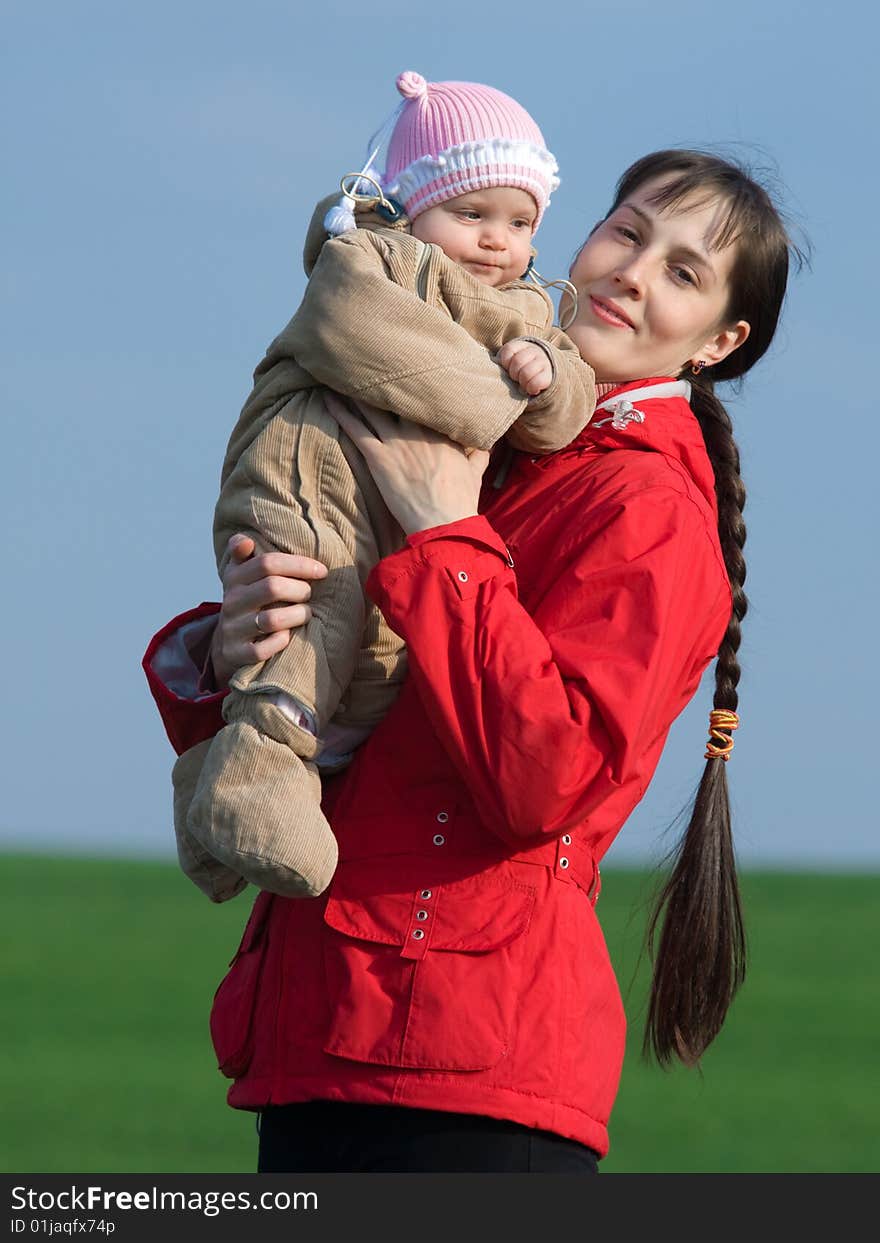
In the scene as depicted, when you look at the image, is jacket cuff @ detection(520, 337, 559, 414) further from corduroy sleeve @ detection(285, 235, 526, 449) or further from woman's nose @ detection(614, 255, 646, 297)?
woman's nose @ detection(614, 255, 646, 297)

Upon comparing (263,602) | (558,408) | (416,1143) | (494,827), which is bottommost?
(416,1143)

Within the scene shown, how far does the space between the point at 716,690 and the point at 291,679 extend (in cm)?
111

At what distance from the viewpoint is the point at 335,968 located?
272 centimetres

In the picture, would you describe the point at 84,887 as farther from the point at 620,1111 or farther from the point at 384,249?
the point at 384,249

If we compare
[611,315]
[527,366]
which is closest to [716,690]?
[611,315]

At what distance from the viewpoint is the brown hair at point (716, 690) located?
10.9ft

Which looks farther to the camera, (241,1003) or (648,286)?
(648,286)

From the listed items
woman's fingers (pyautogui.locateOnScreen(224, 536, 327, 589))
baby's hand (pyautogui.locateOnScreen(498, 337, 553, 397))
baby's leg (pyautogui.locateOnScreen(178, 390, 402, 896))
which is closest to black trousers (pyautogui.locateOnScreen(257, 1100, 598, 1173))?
baby's leg (pyautogui.locateOnScreen(178, 390, 402, 896))

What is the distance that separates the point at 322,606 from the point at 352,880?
464 mm

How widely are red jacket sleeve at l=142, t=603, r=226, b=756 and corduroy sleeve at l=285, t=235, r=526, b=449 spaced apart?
1.99 feet

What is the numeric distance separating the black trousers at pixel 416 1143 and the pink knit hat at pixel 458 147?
Result: 1.61 m

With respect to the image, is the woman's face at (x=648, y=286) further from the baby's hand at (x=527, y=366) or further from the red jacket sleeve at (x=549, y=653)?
the red jacket sleeve at (x=549, y=653)

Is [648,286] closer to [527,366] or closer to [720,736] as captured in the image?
[527,366]

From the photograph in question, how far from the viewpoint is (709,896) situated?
3.44m
